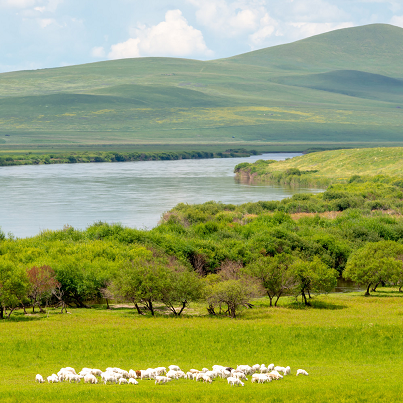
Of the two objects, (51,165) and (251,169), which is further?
(51,165)

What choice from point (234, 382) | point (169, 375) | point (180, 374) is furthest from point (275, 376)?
point (169, 375)

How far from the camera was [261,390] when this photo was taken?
20.6m

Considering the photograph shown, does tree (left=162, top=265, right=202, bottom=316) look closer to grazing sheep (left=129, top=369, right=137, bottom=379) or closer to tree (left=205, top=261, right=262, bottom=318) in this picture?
tree (left=205, top=261, right=262, bottom=318)

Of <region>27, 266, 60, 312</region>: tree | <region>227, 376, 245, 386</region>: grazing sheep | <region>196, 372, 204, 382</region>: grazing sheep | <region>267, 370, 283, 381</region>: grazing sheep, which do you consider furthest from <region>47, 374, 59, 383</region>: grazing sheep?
<region>27, 266, 60, 312</region>: tree

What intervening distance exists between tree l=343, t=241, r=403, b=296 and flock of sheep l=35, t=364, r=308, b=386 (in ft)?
80.3

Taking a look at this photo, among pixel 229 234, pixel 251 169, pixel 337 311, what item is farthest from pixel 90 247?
pixel 251 169

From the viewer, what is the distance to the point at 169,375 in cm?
2200

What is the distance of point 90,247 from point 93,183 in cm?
7130

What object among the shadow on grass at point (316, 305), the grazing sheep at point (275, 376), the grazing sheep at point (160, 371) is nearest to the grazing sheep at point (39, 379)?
the grazing sheep at point (160, 371)

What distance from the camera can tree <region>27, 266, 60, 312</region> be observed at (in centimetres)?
3886

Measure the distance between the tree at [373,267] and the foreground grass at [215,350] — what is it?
6861 millimetres

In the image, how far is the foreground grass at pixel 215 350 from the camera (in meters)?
20.3

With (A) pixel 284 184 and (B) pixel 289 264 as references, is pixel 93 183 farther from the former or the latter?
(B) pixel 289 264

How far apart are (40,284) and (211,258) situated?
18286 mm
